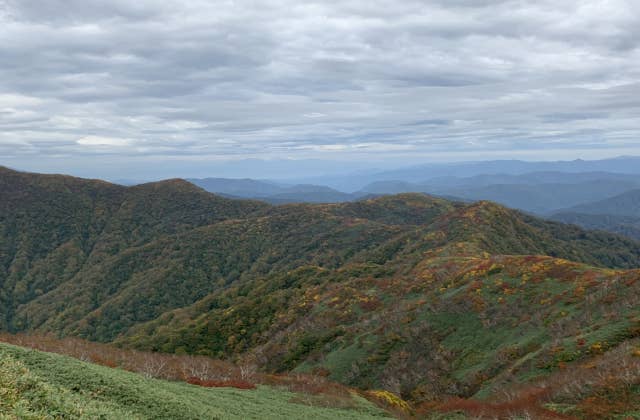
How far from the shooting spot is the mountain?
93.9 feet

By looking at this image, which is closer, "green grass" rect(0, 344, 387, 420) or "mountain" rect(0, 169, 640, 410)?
"green grass" rect(0, 344, 387, 420)

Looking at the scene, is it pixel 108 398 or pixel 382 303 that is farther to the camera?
pixel 382 303

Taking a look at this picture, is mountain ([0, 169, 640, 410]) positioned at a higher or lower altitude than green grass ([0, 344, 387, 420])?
lower

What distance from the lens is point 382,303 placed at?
49.1 metres

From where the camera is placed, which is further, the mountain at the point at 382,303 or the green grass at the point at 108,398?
the mountain at the point at 382,303

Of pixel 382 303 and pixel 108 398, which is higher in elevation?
pixel 108 398

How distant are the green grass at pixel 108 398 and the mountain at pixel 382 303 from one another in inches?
510

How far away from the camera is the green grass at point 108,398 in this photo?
35.0 ft

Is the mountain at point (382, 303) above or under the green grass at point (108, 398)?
under

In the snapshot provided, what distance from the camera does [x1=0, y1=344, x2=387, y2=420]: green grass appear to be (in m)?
10.7

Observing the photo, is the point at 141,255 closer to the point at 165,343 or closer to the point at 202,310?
the point at 202,310

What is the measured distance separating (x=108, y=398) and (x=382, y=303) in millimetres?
39109

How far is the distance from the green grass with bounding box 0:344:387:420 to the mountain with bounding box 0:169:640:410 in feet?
42.5

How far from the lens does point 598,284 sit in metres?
33.5
